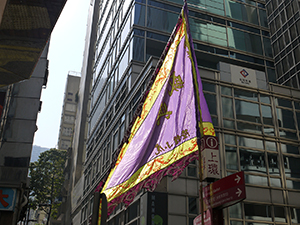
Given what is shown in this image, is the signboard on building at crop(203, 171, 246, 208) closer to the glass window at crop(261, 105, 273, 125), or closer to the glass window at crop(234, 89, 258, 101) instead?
the glass window at crop(234, 89, 258, 101)

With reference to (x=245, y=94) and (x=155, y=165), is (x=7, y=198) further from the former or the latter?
(x=245, y=94)

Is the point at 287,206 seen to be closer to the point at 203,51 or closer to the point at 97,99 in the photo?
the point at 203,51

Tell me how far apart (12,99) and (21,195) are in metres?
5.28

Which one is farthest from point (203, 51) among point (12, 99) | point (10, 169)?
point (10, 169)

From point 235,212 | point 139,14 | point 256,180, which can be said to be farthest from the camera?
point 139,14

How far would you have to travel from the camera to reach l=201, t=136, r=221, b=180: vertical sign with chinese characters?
8273 millimetres

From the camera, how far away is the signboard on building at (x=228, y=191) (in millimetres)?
6820

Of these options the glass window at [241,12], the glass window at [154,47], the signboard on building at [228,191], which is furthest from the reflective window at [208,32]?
the signboard on building at [228,191]

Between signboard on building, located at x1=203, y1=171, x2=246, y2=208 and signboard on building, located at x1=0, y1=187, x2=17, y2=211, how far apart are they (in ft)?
35.4

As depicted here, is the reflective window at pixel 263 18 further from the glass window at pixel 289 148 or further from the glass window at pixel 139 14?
the glass window at pixel 289 148

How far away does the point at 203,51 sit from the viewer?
92.8 ft

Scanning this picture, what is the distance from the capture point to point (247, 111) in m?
23.9

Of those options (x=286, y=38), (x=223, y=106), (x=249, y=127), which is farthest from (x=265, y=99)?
(x=286, y=38)

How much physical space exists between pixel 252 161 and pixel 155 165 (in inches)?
617
